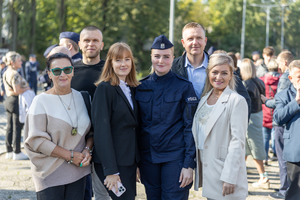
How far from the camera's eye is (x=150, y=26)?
31406 millimetres

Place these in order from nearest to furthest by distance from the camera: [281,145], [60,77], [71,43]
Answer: [60,77] < [71,43] < [281,145]

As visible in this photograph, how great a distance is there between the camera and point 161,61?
3201 millimetres

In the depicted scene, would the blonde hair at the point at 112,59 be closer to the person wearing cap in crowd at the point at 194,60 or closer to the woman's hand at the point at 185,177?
the person wearing cap in crowd at the point at 194,60

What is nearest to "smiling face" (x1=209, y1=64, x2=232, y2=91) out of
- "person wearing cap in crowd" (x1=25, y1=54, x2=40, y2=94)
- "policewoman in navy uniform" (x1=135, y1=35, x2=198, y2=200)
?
"policewoman in navy uniform" (x1=135, y1=35, x2=198, y2=200)

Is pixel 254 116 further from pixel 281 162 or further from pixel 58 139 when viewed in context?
pixel 58 139

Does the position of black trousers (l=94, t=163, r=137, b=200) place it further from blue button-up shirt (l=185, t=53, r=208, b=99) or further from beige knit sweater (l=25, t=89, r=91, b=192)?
blue button-up shirt (l=185, t=53, r=208, b=99)

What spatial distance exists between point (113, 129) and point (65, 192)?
71cm

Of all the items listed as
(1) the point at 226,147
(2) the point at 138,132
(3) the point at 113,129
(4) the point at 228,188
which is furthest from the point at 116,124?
(4) the point at 228,188

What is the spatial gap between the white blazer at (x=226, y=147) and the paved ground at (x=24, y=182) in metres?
2.10

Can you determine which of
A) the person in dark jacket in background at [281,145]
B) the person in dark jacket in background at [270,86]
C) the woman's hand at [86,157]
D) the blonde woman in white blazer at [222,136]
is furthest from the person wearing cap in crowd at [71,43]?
the person in dark jacket in background at [270,86]

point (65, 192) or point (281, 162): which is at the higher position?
point (65, 192)

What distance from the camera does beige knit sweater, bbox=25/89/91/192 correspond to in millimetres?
2787

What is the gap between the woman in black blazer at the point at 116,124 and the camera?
2900 millimetres

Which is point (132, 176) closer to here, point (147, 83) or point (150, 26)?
point (147, 83)
